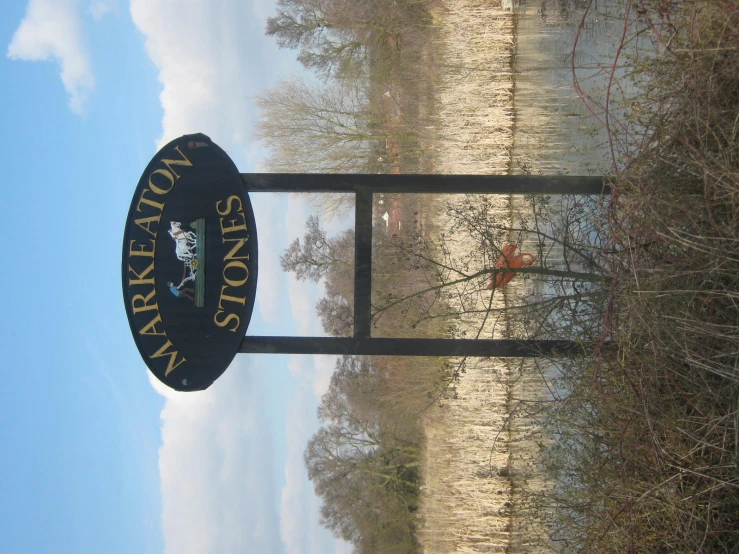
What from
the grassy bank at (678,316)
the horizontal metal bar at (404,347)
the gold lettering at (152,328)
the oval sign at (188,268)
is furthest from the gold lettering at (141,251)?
the grassy bank at (678,316)

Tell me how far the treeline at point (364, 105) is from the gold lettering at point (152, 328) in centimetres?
891

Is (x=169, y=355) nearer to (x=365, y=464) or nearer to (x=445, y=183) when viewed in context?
(x=445, y=183)

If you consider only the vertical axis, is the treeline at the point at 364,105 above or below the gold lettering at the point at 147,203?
above

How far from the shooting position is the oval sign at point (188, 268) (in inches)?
227

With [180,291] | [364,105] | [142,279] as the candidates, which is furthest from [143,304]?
[364,105]

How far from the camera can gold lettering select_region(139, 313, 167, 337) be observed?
5.79 m

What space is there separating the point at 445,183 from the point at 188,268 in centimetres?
268

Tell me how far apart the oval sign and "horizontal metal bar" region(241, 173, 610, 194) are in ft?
1.52

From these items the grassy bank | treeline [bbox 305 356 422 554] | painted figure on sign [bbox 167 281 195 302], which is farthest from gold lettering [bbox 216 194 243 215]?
treeline [bbox 305 356 422 554]

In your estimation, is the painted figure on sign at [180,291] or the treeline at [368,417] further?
the treeline at [368,417]

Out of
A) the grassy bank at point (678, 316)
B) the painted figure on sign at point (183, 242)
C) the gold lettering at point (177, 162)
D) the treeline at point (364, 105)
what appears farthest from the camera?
the treeline at point (364, 105)

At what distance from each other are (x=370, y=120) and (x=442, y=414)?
7.28 meters

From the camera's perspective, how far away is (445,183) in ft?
18.9

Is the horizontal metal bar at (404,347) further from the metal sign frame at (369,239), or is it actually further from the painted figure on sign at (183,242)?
the painted figure on sign at (183,242)
